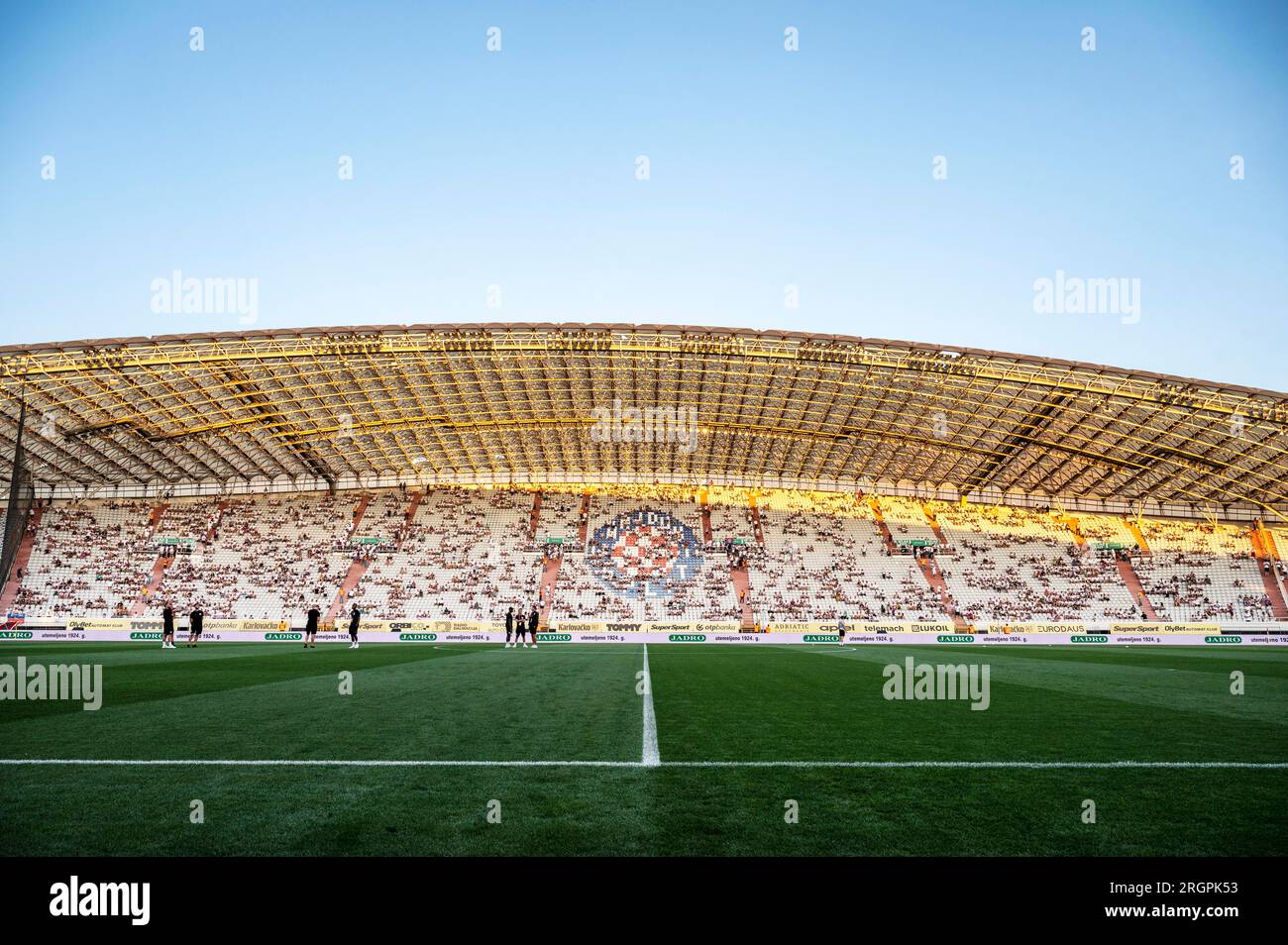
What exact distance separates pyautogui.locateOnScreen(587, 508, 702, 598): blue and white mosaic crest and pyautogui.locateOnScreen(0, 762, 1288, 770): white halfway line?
44.2 meters

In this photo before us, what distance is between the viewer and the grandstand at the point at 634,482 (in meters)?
38.5

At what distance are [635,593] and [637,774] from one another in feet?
148

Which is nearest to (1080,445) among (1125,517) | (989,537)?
(989,537)

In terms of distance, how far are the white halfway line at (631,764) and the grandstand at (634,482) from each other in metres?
31.0

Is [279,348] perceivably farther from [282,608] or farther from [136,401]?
[282,608]

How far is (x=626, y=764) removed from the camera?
661 cm

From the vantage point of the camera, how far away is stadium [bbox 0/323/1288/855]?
5324 mm

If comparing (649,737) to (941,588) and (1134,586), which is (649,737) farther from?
(1134,586)

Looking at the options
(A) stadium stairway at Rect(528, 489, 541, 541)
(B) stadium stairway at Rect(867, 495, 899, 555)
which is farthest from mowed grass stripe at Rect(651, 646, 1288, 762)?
(A) stadium stairway at Rect(528, 489, 541, 541)

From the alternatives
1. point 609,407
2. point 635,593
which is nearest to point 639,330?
point 609,407

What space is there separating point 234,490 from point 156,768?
60.5 m

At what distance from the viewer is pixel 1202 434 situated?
4356cm

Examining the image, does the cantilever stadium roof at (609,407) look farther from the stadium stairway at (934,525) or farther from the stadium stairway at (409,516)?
the stadium stairway at (934,525)

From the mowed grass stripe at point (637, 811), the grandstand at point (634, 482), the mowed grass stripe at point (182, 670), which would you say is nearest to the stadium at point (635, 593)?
the mowed grass stripe at point (637, 811)
